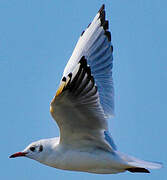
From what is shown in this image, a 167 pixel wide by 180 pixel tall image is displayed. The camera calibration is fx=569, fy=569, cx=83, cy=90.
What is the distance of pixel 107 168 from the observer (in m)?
6.21

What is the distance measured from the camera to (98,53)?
24.3ft

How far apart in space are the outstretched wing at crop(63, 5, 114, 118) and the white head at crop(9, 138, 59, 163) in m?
1.15

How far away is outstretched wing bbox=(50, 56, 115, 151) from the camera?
18.1ft

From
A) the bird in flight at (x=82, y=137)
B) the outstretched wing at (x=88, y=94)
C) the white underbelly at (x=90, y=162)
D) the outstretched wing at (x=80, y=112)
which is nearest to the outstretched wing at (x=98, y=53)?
the outstretched wing at (x=88, y=94)

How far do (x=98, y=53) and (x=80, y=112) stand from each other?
1.72m

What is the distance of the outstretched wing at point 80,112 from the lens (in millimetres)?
5531

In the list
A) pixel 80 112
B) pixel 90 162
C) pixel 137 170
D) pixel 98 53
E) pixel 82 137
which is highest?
pixel 98 53

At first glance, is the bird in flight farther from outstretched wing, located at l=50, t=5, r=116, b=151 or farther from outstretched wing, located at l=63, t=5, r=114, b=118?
outstretched wing, located at l=63, t=5, r=114, b=118

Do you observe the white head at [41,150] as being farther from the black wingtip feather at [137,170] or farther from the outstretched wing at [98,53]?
the outstretched wing at [98,53]

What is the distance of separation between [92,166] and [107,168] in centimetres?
17

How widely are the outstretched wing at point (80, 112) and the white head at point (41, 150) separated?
0.17m

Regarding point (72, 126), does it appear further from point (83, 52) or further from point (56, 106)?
point (83, 52)

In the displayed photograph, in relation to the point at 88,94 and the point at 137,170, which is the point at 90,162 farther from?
the point at 88,94

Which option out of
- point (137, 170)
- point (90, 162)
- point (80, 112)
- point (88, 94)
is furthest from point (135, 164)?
point (88, 94)
